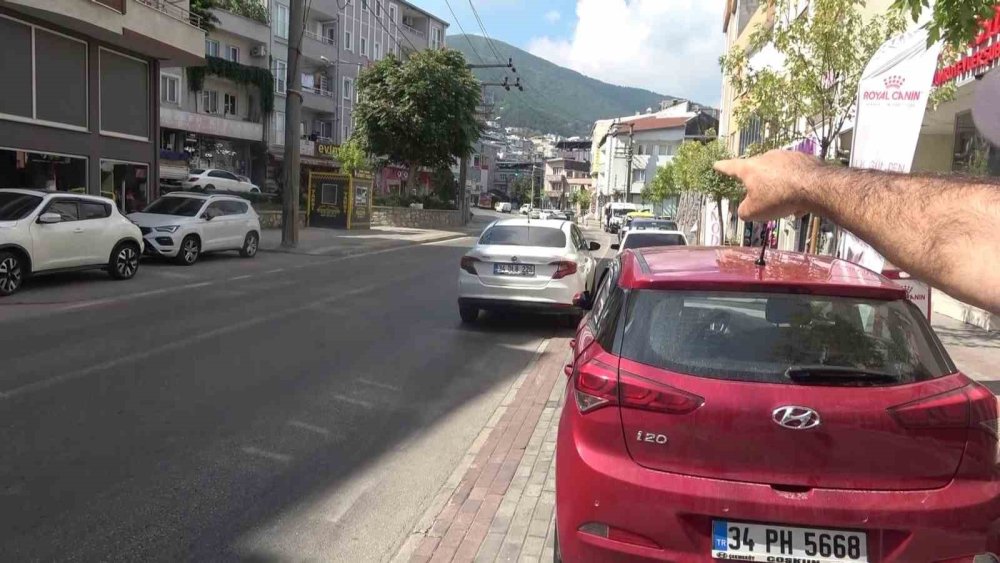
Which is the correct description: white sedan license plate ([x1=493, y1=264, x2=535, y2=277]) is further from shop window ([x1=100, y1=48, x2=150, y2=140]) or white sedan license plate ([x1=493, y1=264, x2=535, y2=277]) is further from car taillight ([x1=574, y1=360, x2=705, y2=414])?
shop window ([x1=100, y1=48, x2=150, y2=140])

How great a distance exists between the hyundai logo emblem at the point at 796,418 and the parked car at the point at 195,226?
15.9 metres

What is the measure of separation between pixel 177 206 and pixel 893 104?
15541 millimetres

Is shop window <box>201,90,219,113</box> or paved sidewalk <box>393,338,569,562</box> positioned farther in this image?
shop window <box>201,90,219,113</box>

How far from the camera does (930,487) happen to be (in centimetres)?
295

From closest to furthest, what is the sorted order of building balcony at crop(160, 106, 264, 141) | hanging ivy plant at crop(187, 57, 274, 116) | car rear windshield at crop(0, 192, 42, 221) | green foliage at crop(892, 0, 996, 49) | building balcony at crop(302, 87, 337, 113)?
green foliage at crop(892, 0, 996, 49) < car rear windshield at crop(0, 192, 42, 221) < building balcony at crop(160, 106, 264, 141) < hanging ivy plant at crop(187, 57, 274, 116) < building balcony at crop(302, 87, 337, 113)

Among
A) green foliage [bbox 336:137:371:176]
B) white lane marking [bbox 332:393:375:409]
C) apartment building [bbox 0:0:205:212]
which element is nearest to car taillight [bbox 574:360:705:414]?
white lane marking [bbox 332:393:375:409]

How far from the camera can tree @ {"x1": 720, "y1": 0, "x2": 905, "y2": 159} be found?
388 inches

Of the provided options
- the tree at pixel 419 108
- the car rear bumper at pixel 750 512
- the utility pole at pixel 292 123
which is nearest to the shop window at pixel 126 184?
the utility pole at pixel 292 123

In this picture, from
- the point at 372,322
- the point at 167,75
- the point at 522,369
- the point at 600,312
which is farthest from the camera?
the point at 167,75

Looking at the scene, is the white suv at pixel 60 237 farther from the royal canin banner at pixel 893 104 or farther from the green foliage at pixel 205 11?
the green foliage at pixel 205 11

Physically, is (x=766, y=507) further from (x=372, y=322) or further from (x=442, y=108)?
(x=442, y=108)

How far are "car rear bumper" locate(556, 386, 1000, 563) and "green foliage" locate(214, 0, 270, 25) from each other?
1719 inches

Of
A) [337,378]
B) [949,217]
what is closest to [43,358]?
[337,378]

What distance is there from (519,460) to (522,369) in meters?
3.14
